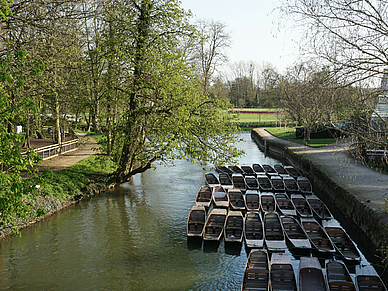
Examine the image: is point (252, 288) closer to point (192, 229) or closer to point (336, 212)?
point (192, 229)

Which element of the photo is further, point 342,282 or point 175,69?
point 175,69

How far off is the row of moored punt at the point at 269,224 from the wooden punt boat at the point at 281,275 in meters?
0.04

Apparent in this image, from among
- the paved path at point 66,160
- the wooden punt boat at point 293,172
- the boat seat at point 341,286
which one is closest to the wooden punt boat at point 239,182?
the wooden punt boat at point 293,172

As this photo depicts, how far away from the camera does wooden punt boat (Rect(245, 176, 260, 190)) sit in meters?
21.9

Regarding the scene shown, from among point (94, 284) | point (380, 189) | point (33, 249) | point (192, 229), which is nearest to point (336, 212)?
point (380, 189)

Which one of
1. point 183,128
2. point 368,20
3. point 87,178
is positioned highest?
point 368,20

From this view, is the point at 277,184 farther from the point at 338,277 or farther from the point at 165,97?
the point at 338,277

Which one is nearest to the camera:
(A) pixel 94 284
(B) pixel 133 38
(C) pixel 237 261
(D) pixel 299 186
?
(A) pixel 94 284

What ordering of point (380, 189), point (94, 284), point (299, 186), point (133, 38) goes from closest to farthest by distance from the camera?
point (94, 284) < point (380, 189) < point (133, 38) < point (299, 186)

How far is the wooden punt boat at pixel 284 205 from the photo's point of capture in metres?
17.2

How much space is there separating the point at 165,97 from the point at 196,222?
6192mm

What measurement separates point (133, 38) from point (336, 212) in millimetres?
12910

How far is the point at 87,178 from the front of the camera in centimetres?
2184

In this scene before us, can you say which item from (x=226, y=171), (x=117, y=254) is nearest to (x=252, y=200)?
(x=226, y=171)
